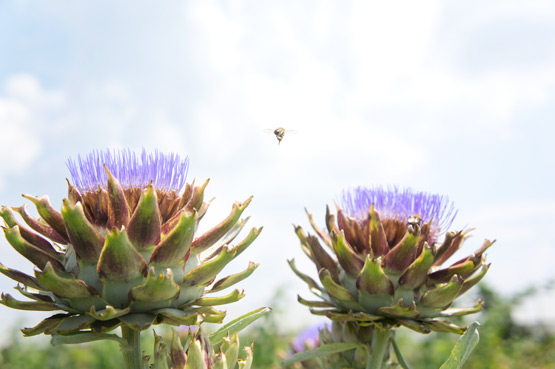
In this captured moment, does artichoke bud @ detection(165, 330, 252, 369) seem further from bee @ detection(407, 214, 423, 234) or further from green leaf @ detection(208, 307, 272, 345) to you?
bee @ detection(407, 214, 423, 234)

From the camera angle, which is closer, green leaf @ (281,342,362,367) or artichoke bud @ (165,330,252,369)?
artichoke bud @ (165,330,252,369)

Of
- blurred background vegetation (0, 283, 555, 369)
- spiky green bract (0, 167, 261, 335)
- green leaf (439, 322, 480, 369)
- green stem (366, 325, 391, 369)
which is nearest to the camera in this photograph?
spiky green bract (0, 167, 261, 335)

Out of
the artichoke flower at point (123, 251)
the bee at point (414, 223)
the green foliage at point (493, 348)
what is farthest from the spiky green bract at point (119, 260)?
the green foliage at point (493, 348)

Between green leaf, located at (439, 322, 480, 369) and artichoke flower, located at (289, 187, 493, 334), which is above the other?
artichoke flower, located at (289, 187, 493, 334)

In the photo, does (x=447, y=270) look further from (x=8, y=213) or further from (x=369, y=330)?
(x=8, y=213)

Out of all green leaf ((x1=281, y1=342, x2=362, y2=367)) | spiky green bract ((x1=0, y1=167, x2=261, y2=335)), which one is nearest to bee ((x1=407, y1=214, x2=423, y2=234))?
green leaf ((x1=281, y1=342, x2=362, y2=367))

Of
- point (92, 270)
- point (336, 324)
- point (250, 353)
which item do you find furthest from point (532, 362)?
point (92, 270)
